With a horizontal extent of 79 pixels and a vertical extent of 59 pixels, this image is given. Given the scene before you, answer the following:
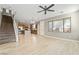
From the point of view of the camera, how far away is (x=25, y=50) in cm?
215

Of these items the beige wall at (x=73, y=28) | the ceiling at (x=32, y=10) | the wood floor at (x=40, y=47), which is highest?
the ceiling at (x=32, y=10)

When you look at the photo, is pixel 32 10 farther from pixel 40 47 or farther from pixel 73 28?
pixel 73 28

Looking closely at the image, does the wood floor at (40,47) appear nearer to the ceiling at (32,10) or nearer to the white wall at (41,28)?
the white wall at (41,28)

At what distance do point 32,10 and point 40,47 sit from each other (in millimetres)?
868

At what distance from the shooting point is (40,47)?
2.24 metres

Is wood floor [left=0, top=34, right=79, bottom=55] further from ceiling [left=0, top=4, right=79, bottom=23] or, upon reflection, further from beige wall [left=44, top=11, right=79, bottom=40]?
ceiling [left=0, top=4, right=79, bottom=23]

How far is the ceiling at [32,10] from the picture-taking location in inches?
87.5

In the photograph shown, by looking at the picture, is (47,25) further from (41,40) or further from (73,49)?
(73,49)

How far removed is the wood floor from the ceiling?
48cm

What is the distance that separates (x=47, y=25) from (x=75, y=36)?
0.70 m

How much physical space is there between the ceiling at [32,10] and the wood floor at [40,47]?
1.56 ft

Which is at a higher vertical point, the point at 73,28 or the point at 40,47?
the point at 73,28

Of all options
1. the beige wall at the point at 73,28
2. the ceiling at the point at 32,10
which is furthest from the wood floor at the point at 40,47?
the ceiling at the point at 32,10

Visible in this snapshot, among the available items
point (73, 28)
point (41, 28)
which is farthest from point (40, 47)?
point (73, 28)
